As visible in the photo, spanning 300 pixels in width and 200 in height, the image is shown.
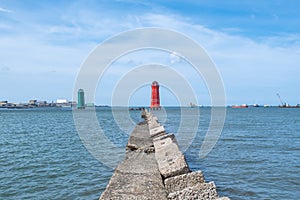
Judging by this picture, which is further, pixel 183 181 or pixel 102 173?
pixel 102 173

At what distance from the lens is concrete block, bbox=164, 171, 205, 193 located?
6211 millimetres

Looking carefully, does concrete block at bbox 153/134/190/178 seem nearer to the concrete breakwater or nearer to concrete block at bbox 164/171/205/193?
the concrete breakwater

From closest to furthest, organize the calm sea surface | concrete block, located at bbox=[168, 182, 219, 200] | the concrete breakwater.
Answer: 1. concrete block, located at bbox=[168, 182, 219, 200]
2. the concrete breakwater
3. the calm sea surface


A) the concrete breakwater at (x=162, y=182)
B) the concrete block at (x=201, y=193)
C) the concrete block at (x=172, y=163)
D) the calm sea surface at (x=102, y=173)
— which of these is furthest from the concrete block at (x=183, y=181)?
the calm sea surface at (x=102, y=173)

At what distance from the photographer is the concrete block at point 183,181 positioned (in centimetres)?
621

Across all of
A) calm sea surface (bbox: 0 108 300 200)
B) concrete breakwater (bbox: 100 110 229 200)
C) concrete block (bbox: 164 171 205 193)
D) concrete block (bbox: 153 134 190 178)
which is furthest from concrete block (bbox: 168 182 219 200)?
calm sea surface (bbox: 0 108 300 200)

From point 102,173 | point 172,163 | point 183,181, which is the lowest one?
point 102,173

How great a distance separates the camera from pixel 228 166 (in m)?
11.4

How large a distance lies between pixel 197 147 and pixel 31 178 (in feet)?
28.4

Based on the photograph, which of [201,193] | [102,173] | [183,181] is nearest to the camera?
[201,193]

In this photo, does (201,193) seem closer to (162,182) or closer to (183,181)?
(183,181)

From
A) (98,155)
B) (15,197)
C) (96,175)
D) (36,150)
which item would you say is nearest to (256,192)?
(96,175)

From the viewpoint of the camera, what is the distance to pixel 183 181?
6.42m

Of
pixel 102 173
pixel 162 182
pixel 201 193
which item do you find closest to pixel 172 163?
pixel 162 182
